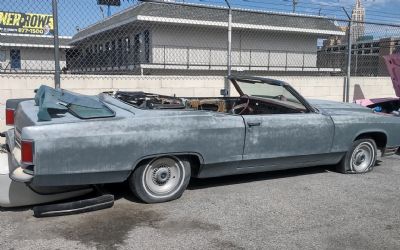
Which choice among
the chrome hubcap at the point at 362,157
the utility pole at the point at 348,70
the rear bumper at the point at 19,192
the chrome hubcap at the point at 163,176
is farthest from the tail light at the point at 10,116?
the utility pole at the point at 348,70

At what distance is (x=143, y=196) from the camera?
4.49 m

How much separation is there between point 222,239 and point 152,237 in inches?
23.2

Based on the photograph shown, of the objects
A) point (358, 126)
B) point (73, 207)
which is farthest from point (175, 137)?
point (358, 126)

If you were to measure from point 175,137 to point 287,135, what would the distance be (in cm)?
147

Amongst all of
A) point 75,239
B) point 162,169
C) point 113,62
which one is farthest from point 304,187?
point 113,62

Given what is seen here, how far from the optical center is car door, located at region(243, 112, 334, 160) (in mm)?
4954

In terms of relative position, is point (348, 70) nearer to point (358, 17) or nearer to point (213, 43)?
point (358, 17)

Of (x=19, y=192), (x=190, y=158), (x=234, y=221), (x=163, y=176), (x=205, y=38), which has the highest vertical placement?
(x=205, y=38)

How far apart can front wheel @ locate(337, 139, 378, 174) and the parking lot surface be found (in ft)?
1.67

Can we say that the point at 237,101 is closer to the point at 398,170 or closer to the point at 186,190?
the point at 186,190

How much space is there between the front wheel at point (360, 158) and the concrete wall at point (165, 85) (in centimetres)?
327

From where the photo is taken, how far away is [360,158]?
608 centimetres

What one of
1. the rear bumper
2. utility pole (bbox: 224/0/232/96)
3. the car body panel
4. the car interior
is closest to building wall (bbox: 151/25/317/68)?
utility pole (bbox: 224/0/232/96)

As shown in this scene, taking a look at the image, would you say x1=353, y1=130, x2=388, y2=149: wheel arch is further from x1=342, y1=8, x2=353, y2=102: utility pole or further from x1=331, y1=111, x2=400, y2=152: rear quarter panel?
x1=342, y1=8, x2=353, y2=102: utility pole
